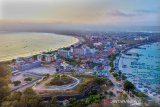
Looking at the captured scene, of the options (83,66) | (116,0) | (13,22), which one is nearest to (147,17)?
(116,0)

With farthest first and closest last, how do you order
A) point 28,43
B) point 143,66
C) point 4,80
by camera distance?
point 143,66, point 28,43, point 4,80

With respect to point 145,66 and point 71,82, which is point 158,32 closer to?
point 145,66

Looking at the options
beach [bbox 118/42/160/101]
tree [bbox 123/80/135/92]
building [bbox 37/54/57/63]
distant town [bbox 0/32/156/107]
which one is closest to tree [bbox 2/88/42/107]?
distant town [bbox 0/32/156/107]

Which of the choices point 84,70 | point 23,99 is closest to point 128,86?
point 84,70

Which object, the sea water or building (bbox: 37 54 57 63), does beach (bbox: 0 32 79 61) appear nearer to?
building (bbox: 37 54 57 63)

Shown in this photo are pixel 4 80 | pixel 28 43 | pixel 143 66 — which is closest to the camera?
pixel 4 80

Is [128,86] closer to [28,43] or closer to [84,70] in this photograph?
[84,70]
